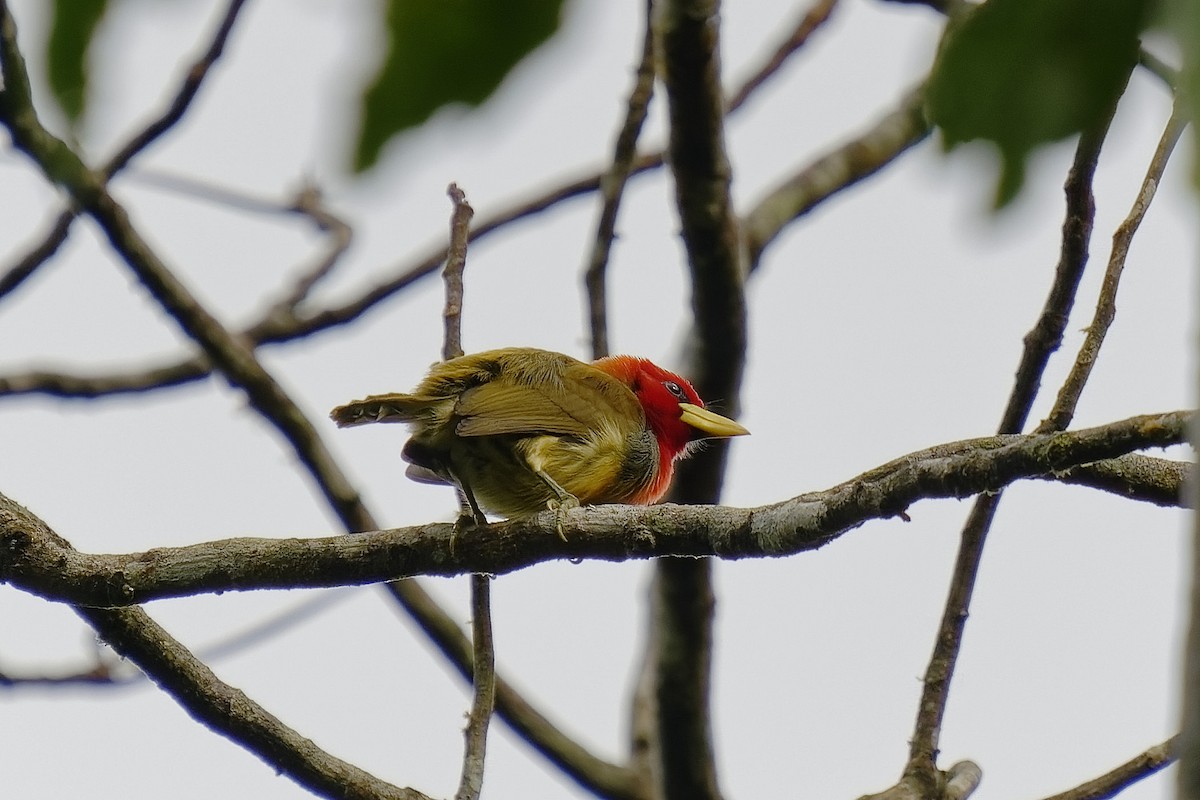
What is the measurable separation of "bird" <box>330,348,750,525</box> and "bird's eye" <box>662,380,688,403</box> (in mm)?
106

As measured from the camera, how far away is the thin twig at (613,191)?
482 cm

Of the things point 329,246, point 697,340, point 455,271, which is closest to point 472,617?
point 455,271

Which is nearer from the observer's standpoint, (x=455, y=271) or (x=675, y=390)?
(x=455, y=271)

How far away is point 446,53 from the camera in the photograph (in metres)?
0.65

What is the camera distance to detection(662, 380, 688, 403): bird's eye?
519cm

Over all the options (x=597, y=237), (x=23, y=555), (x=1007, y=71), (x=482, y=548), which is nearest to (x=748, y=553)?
(x=482, y=548)

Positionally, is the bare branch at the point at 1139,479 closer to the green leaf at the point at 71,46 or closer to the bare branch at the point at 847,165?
the green leaf at the point at 71,46

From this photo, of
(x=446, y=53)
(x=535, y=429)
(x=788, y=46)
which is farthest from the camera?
(x=788, y=46)

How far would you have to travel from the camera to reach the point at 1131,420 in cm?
194

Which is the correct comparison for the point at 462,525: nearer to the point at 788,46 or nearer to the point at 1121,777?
the point at 1121,777

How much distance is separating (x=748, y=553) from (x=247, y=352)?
2.89 m

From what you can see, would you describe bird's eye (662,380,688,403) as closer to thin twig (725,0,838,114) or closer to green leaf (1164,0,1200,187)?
thin twig (725,0,838,114)

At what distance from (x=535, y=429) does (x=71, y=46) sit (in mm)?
3447

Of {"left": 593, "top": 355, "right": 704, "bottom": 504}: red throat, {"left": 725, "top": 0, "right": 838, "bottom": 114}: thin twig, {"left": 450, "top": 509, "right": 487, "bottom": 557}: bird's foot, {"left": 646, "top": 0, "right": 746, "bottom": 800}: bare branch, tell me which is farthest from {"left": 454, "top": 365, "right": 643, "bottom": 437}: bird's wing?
{"left": 725, "top": 0, "right": 838, "bottom": 114}: thin twig
